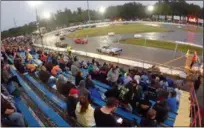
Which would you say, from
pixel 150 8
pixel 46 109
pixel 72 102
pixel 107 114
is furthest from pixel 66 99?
pixel 150 8

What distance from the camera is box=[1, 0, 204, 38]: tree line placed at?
3296 inches

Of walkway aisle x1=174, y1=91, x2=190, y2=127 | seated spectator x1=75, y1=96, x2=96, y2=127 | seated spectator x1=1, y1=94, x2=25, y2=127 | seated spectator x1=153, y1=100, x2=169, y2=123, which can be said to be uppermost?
seated spectator x1=1, y1=94, x2=25, y2=127

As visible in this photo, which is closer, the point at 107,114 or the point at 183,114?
the point at 107,114

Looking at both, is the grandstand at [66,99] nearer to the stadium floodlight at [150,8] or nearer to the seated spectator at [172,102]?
the seated spectator at [172,102]

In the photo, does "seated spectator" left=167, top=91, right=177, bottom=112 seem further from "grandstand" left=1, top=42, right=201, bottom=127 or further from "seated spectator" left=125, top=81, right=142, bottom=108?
"seated spectator" left=125, top=81, right=142, bottom=108

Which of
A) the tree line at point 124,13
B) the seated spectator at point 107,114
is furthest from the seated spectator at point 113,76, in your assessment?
the tree line at point 124,13

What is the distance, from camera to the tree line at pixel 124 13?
83713 mm

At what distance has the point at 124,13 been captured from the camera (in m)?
101

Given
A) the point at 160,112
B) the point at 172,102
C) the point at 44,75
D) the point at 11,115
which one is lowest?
the point at 172,102

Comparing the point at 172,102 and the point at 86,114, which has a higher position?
the point at 86,114

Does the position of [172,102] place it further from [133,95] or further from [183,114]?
[133,95]

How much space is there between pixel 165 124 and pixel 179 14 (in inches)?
3270

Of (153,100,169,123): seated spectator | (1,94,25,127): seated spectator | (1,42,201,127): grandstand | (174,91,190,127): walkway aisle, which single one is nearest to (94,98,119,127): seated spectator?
(1,42,201,127): grandstand

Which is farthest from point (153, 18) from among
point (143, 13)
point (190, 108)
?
point (190, 108)
